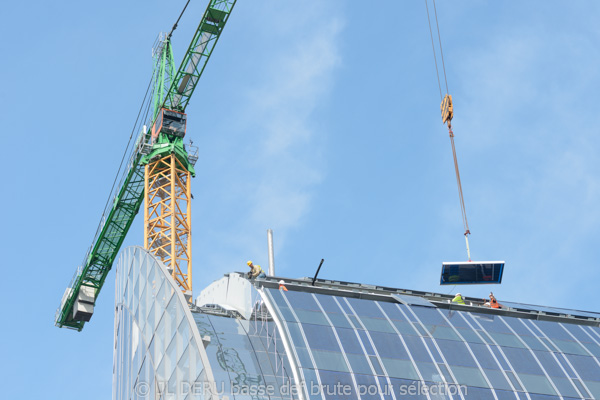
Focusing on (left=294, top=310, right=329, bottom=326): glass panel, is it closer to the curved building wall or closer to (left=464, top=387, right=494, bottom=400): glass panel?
the curved building wall

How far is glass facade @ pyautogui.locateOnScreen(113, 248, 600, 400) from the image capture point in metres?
44.8

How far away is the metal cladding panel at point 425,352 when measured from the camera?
45656 mm

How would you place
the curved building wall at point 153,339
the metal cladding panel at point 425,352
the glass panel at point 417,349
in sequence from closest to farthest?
the curved building wall at point 153,339 → the metal cladding panel at point 425,352 → the glass panel at point 417,349

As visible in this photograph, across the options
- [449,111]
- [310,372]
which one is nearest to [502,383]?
[310,372]

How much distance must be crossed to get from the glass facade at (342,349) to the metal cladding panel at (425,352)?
6 cm

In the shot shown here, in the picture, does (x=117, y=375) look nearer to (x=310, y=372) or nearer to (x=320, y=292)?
(x=320, y=292)

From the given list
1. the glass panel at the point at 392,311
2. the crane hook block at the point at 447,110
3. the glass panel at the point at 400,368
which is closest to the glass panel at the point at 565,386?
the glass panel at the point at 400,368

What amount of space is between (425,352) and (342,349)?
14.9 feet

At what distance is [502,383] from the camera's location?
48.3 metres

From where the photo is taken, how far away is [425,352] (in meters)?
49.1

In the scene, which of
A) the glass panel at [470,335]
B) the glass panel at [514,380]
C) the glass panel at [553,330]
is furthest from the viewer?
the glass panel at [553,330]

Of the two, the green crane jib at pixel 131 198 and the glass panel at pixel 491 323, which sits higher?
the green crane jib at pixel 131 198

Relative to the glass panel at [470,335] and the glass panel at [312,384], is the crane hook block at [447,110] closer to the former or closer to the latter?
the glass panel at [470,335]

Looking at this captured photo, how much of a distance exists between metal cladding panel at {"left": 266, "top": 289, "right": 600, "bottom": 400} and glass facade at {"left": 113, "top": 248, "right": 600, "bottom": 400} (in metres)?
0.06
